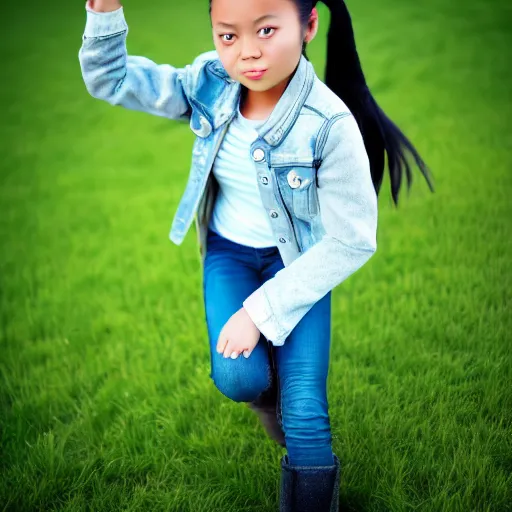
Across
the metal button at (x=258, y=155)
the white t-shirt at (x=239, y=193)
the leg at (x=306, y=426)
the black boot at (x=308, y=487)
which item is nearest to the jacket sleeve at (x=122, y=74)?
the white t-shirt at (x=239, y=193)

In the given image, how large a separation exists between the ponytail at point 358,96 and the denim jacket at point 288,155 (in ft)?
0.47

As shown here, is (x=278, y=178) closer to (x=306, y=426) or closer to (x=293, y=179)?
(x=293, y=179)

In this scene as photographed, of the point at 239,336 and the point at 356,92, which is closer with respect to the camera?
the point at 239,336

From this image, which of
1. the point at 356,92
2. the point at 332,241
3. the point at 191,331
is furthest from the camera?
the point at 191,331

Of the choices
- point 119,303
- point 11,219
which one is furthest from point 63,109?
point 119,303

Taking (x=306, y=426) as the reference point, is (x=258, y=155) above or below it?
above

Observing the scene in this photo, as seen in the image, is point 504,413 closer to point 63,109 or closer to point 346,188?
point 346,188

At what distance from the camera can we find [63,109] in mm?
6094

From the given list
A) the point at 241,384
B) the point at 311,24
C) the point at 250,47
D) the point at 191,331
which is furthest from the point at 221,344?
the point at 191,331

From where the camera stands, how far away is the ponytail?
2.17 m

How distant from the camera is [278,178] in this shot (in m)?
2.14

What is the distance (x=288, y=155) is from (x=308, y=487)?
0.89 m

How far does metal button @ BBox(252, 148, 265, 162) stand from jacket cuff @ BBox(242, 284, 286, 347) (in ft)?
1.16

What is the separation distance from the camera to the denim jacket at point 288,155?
6.64 feet
